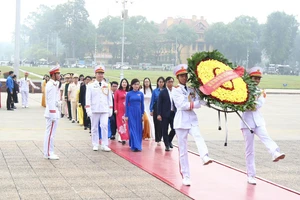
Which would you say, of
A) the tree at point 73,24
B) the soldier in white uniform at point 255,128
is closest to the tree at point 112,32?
the tree at point 73,24

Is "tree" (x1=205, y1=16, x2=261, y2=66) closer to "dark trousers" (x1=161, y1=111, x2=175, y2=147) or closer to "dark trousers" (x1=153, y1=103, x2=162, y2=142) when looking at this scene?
"dark trousers" (x1=153, y1=103, x2=162, y2=142)

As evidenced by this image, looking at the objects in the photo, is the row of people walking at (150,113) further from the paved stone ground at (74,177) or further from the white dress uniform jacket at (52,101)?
the paved stone ground at (74,177)

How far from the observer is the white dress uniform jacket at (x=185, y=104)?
303 inches

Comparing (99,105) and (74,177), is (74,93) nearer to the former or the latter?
(99,105)

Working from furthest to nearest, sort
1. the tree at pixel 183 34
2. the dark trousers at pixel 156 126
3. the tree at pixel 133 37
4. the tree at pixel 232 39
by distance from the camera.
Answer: the tree at pixel 133 37
the tree at pixel 183 34
the tree at pixel 232 39
the dark trousers at pixel 156 126

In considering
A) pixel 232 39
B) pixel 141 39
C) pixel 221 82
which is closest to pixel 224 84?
pixel 221 82

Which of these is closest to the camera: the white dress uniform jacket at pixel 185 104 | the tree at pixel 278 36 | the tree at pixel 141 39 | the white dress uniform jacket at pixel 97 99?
the white dress uniform jacket at pixel 185 104

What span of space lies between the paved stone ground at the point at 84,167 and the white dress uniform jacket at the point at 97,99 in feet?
2.92

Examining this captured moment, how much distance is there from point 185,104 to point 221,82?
613 mm

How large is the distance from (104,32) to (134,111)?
96.9m

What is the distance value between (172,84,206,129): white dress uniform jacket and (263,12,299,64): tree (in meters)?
102

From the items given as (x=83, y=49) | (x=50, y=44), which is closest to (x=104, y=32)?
(x=83, y=49)

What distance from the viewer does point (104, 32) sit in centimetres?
10706

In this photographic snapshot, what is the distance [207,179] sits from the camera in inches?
334
